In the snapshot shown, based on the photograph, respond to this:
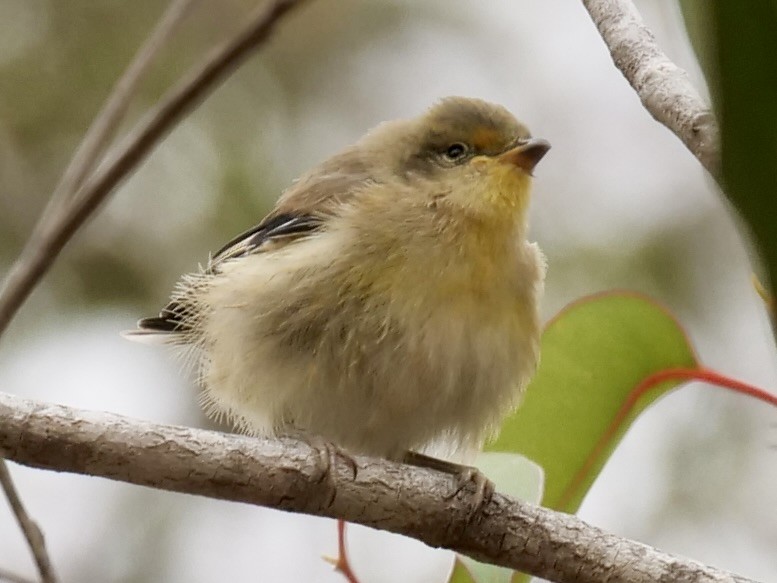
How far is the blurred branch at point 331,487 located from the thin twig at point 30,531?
394 millimetres

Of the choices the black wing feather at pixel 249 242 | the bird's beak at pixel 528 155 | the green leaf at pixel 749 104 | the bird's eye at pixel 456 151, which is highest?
the bird's eye at pixel 456 151

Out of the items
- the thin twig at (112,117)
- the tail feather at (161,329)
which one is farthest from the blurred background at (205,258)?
the thin twig at (112,117)

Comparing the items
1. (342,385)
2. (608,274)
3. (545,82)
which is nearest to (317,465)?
(342,385)

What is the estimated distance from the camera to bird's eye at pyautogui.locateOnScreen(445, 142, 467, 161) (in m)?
2.73

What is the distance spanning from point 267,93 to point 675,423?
2.59m

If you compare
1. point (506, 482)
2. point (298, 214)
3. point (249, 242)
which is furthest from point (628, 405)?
point (249, 242)

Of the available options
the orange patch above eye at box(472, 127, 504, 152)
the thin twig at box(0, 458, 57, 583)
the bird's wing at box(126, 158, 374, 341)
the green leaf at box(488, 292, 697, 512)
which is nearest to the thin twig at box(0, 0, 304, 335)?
the thin twig at box(0, 458, 57, 583)

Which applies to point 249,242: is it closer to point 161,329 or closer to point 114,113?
point 161,329

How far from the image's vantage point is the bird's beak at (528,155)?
8.54 feet

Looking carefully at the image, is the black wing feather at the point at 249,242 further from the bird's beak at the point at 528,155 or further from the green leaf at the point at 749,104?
the green leaf at the point at 749,104

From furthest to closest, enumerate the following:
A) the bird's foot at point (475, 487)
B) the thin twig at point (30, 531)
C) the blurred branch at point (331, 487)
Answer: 1. the bird's foot at point (475, 487)
2. the blurred branch at point (331, 487)
3. the thin twig at point (30, 531)

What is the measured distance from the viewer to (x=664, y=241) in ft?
17.0

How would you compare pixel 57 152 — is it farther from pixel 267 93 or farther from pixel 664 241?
pixel 664 241

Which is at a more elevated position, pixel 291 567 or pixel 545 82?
pixel 545 82
